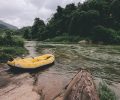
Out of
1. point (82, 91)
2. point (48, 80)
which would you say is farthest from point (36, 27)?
point (82, 91)

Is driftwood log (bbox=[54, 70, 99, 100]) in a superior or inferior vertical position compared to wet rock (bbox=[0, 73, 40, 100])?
superior

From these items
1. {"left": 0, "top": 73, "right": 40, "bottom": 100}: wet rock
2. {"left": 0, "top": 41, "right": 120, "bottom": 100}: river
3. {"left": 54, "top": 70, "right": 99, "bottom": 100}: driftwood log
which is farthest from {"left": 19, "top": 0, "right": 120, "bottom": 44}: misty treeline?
{"left": 54, "top": 70, "right": 99, "bottom": 100}: driftwood log

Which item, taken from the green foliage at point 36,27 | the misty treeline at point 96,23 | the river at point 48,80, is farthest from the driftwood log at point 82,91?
the green foliage at point 36,27

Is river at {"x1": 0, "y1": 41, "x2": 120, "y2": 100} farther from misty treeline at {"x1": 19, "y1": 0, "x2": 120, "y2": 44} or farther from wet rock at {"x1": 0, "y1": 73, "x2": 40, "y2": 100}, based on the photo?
misty treeline at {"x1": 19, "y1": 0, "x2": 120, "y2": 44}

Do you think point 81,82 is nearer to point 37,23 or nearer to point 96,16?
point 96,16

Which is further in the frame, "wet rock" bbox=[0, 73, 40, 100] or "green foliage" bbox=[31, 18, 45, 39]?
"green foliage" bbox=[31, 18, 45, 39]

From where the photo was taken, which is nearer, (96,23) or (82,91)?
(82,91)

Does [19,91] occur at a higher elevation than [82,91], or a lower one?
lower

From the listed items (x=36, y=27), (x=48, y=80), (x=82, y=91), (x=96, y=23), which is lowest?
(x=48, y=80)

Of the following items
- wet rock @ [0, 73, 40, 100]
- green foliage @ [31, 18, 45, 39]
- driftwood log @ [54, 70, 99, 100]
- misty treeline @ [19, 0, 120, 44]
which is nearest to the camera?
driftwood log @ [54, 70, 99, 100]

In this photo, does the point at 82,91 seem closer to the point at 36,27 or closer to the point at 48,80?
the point at 48,80

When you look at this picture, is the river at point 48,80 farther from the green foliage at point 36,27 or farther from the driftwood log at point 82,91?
the green foliage at point 36,27

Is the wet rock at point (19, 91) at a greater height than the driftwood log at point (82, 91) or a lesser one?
lesser

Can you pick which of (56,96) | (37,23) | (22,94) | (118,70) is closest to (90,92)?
(56,96)
